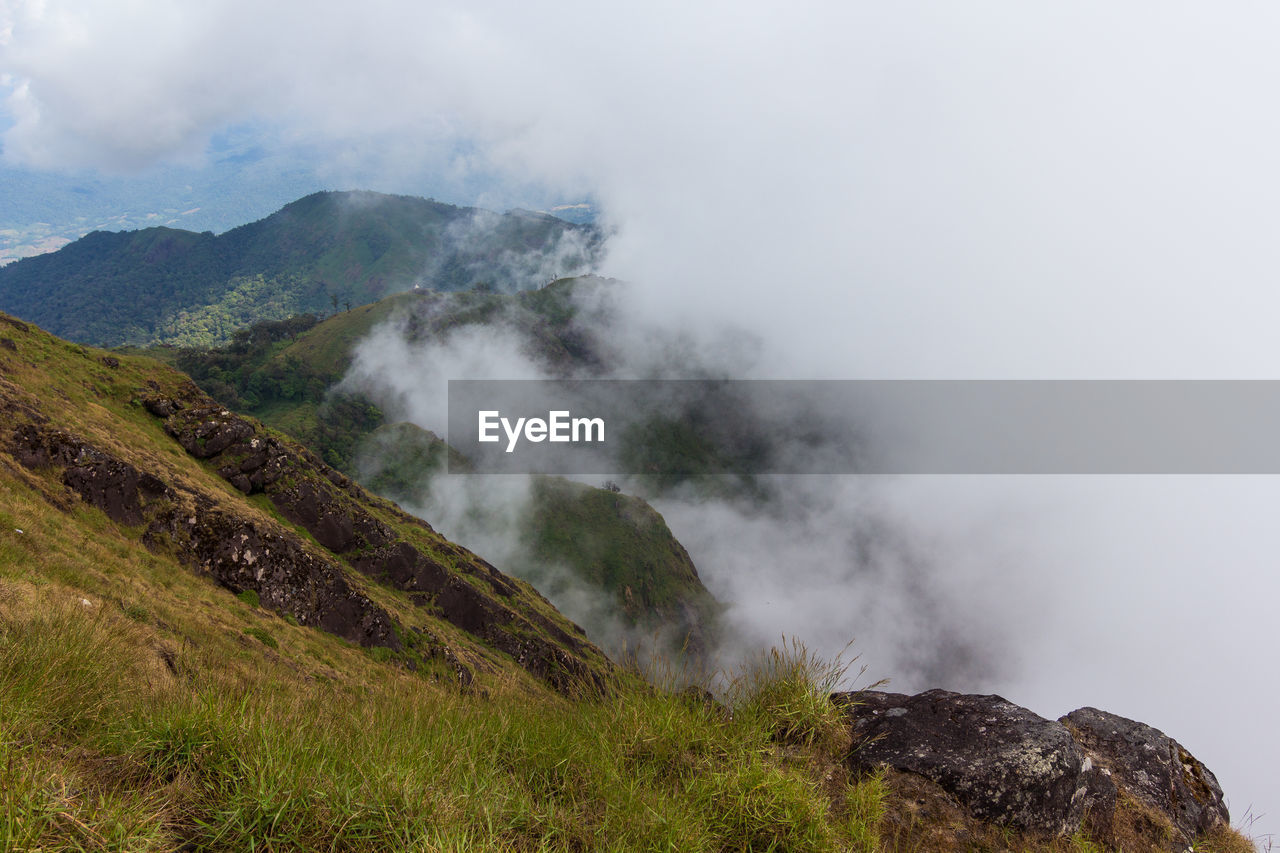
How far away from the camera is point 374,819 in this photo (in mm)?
3625

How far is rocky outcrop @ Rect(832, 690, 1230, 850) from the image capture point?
5.67 metres

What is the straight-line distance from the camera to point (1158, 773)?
6.76m

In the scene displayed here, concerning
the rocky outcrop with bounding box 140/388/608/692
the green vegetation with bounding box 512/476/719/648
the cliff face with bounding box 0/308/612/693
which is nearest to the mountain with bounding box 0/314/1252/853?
the cliff face with bounding box 0/308/612/693

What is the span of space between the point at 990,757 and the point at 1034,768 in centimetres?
40

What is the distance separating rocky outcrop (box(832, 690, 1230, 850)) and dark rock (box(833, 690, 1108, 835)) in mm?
10

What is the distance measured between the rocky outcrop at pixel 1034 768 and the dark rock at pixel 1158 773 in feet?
0.04

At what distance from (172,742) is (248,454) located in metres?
45.8

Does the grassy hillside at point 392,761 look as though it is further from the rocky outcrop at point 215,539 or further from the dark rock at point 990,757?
the rocky outcrop at point 215,539

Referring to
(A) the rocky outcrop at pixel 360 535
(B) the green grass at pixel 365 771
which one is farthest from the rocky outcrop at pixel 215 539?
(B) the green grass at pixel 365 771

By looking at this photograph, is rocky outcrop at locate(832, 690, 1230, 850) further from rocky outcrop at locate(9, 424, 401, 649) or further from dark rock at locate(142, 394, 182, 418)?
dark rock at locate(142, 394, 182, 418)

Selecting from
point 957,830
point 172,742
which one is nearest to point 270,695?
point 172,742

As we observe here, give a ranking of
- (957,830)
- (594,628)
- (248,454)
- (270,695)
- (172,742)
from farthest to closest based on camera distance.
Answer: (594,628)
(248,454)
(957,830)
(270,695)
(172,742)

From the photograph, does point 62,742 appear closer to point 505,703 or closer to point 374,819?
point 374,819

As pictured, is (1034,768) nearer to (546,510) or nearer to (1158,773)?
(1158,773)
